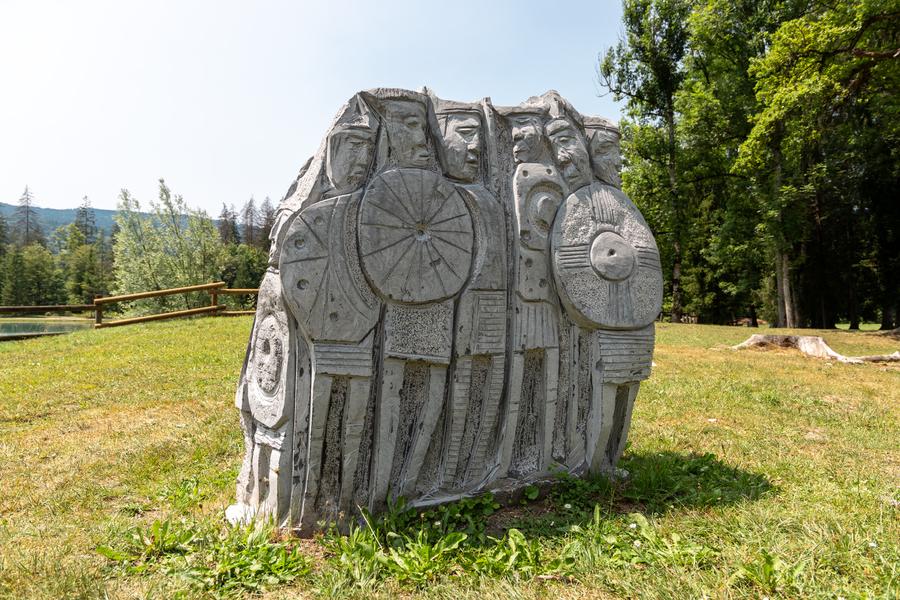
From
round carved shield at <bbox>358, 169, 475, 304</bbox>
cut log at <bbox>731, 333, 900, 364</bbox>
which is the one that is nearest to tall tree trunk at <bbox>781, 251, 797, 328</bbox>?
cut log at <bbox>731, 333, 900, 364</bbox>

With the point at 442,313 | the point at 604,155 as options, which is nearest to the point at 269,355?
the point at 442,313

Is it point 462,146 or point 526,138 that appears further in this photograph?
point 526,138

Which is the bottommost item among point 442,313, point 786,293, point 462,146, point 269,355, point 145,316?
point 145,316

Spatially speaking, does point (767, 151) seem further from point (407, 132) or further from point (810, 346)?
point (407, 132)

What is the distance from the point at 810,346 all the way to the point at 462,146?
10.1 m

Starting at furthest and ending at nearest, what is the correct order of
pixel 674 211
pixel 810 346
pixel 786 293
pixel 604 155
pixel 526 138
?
pixel 674 211
pixel 786 293
pixel 810 346
pixel 604 155
pixel 526 138

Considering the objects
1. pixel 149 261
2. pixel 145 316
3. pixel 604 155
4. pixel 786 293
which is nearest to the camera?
pixel 604 155

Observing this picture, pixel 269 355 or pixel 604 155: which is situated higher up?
pixel 604 155

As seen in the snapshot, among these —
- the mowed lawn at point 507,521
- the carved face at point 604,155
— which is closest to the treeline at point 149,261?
the mowed lawn at point 507,521

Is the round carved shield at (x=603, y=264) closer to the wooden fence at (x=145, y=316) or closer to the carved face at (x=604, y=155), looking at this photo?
the carved face at (x=604, y=155)

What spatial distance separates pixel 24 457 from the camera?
15.5 ft

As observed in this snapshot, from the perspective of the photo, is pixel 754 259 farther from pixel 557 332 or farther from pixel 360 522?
pixel 360 522

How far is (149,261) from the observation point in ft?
76.8

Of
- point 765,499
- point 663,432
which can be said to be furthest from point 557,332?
point 663,432
